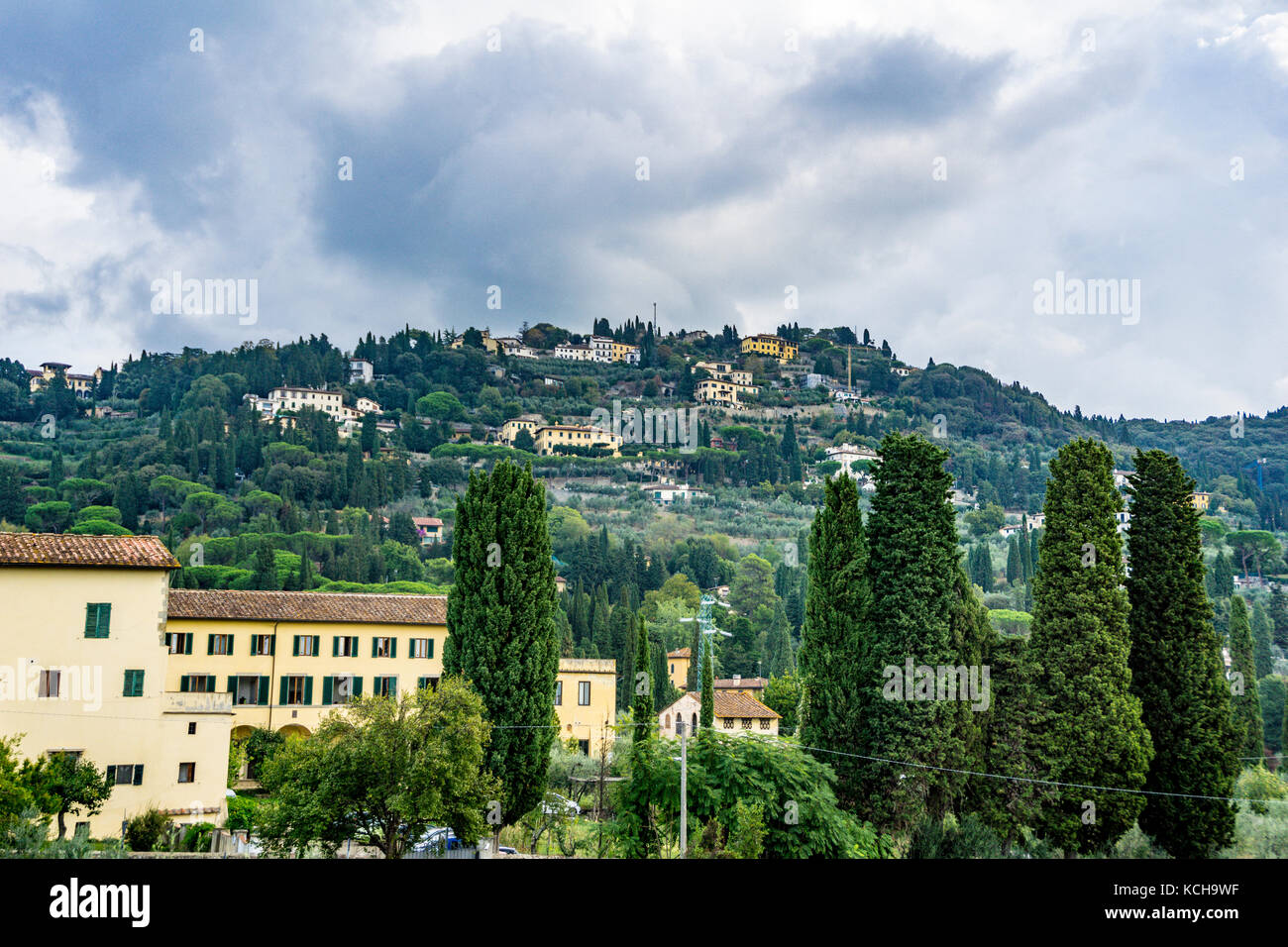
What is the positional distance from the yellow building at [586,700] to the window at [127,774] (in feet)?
55.0

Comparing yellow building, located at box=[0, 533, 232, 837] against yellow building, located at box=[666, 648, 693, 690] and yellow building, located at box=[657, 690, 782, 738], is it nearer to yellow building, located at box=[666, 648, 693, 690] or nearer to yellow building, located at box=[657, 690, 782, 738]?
yellow building, located at box=[657, 690, 782, 738]

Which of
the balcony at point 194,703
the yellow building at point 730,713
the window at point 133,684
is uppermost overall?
the window at point 133,684

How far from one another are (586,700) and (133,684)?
18450mm

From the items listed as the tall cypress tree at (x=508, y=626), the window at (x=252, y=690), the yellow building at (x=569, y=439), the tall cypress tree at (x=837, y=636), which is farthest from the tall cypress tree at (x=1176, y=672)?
the yellow building at (x=569, y=439)

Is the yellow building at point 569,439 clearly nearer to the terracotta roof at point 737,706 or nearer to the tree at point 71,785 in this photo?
the terracotta roof at point 737,706

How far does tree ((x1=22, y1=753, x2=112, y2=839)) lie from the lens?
69.5ft

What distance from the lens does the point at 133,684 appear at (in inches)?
989

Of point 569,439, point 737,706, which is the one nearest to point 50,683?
point 737,706

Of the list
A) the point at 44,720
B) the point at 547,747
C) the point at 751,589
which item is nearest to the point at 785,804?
the point at 547,747

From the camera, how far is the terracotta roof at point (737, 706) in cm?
4953

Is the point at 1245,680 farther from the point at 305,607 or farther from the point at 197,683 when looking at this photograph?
the point at 197,683

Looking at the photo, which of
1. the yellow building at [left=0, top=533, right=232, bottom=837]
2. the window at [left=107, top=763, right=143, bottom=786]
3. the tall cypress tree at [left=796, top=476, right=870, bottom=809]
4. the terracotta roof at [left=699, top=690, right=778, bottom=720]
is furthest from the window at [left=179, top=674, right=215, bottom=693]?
the terracotta roof at [left=699, top=690, right=778, bottom=720]
